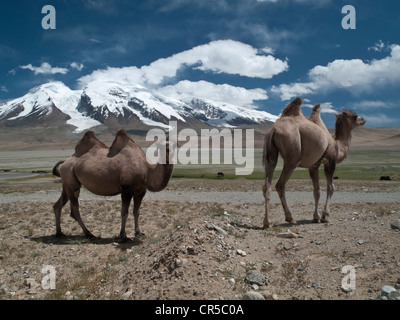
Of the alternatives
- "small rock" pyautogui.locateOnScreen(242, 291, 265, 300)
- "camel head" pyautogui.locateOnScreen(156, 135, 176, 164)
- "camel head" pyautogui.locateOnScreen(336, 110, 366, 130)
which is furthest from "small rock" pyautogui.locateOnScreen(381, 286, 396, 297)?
"camel head" pyautogui.locateOnScreen(336, 110, 366, 130)

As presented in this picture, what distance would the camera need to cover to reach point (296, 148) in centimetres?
946

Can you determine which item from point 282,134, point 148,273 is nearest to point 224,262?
point 148,273

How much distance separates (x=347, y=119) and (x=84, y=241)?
377 inches

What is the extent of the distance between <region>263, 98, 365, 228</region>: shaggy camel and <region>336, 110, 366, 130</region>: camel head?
673 millimetres

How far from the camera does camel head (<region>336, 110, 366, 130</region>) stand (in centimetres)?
Result: 1164

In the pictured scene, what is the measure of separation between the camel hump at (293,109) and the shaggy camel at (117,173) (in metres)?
3.95

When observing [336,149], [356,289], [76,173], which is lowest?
[356,289]

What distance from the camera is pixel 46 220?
12891 millimetres

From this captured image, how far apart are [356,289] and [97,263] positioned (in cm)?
581

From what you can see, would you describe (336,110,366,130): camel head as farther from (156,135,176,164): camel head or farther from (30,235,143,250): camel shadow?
(30,235,143,250): camel shadow

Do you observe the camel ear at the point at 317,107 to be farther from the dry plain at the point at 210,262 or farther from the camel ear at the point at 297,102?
the dry plain at the point at 210,262

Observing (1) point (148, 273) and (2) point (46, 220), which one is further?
(2) point (46, 220)

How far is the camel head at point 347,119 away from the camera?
11.6m
